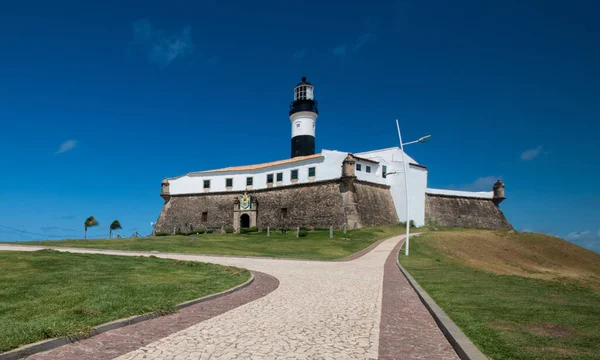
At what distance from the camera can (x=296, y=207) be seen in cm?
4747

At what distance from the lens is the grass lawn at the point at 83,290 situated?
238 inches

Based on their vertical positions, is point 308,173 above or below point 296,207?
above

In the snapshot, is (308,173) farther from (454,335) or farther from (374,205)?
(454,335)

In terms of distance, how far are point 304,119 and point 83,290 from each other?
49.4 m

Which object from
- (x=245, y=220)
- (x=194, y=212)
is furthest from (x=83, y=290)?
(x=194, y=212)

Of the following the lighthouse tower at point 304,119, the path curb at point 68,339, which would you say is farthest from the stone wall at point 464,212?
the path curb at point 68,339

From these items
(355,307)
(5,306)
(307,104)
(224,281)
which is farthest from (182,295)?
(307,104)

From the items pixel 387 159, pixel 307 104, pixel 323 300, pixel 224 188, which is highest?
pixel 307 104

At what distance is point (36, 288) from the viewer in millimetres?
9023

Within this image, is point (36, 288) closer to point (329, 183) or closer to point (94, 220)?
point (329, 183)

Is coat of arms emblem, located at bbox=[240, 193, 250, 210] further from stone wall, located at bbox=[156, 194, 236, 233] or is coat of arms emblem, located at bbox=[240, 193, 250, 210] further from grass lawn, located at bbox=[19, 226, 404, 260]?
grass lawn, located at bbox=[19, 226, 404, 260]

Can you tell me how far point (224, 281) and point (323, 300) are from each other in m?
3.77

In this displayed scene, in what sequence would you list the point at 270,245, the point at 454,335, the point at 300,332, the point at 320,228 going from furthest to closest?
the point at 320,228 < the point at 270,245 < the point at 300,332 < the point at 454,335

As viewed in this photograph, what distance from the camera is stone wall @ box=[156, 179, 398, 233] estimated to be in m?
43.4
